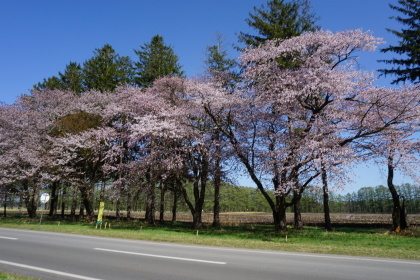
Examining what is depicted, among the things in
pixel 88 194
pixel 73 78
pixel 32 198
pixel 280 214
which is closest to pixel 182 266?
pixel 280 214

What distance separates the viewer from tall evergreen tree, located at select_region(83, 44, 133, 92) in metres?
37.8

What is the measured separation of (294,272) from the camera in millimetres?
6863

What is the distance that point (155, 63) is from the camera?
34844 millimetres

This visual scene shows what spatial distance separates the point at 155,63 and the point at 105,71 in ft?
26.9

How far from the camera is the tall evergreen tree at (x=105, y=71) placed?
37.8 metres

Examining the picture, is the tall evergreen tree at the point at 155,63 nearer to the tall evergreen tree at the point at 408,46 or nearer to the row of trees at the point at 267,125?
the row of trees at the point at 267,125

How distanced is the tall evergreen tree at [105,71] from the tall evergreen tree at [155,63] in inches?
131

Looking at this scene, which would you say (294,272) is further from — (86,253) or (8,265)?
(8,265)

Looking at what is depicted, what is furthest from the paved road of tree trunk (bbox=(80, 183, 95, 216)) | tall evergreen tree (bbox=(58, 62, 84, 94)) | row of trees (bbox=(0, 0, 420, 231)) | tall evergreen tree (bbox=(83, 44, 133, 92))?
tall evergreen tree (bbox=(58, 62, 84, 94))

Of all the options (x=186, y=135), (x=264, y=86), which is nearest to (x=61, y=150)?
(x=186, y=135)

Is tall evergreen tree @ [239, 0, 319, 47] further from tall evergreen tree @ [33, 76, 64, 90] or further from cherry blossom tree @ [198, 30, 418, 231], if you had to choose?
tall evergreen tree @ [33, 76, 64, 90]

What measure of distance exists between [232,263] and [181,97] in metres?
18.7

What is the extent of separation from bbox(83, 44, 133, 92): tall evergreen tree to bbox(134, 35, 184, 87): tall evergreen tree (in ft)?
10.9

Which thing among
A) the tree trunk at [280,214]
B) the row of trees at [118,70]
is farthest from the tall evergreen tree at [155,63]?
the tree trunk at [280,214]
